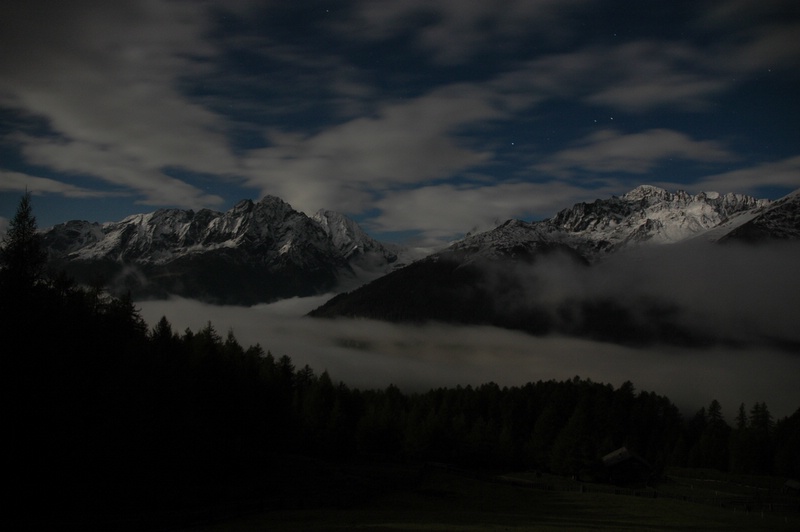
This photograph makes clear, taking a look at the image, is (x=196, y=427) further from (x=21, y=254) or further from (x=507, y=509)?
(x=507, y=509)

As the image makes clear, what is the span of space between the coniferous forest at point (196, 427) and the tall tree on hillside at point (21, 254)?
0.32ft

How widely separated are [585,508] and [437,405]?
87.1 m

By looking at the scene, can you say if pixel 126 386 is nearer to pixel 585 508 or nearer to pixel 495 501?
pixel 495 501

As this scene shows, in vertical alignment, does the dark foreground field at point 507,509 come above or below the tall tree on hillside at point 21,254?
below

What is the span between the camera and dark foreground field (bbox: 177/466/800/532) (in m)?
46.1

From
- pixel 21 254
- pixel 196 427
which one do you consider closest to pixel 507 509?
pixel 196 427

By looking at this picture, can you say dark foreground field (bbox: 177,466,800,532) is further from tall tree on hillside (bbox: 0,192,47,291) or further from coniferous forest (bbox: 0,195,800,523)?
tall tree on hillside (bbox: 0,192,47,291)

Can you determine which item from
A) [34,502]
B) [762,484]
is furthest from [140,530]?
[762,484]

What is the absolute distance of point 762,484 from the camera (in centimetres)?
10156

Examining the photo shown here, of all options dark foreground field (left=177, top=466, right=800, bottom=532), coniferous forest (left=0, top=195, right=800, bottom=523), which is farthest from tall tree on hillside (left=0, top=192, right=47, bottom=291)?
dark foreground field (left=177, top=466, right=800, bottom=532)

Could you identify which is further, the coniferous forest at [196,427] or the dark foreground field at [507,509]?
the dark foreground field at [507,509]

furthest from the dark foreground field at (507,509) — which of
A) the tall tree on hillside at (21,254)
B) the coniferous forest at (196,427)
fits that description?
the tall tree on hillside at (21,254)

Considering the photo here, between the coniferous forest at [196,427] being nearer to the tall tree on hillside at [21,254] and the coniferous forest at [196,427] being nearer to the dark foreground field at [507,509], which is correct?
the tall tree on hillside at [21,254]

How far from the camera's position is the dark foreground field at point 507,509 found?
46.1 m
